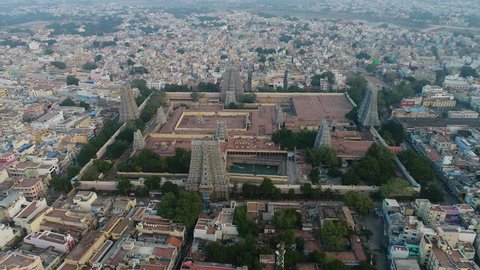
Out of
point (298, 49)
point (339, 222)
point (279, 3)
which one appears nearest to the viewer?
point (339, 222)

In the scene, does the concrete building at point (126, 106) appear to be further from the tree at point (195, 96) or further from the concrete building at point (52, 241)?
the concrete building at point (52, 241)

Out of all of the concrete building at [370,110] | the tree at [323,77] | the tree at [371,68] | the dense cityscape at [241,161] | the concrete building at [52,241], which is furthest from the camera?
the tree at [371,68]

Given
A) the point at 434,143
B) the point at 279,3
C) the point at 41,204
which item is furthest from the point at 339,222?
the point at 279,3

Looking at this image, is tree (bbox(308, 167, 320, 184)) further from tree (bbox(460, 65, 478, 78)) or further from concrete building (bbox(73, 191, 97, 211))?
tree (bbox(460, 65, 478, 78))

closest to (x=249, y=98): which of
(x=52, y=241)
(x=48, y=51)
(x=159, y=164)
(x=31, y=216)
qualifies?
(x=159, y=164)

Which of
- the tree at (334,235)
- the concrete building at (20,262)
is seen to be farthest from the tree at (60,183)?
the tree at (334,235)

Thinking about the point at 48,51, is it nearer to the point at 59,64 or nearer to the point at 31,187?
the point at 59,64

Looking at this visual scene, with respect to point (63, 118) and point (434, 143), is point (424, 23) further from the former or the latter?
point (63, 118)
